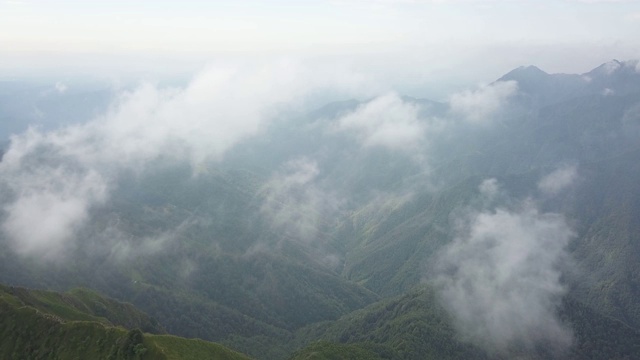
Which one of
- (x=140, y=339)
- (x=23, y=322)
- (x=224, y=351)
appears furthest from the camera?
(x=224, y=351)

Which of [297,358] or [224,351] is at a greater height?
[224,351]

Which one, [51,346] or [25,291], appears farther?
[25,291]

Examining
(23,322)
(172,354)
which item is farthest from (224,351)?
(23,322)

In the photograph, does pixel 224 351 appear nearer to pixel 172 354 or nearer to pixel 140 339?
pixel 172 354

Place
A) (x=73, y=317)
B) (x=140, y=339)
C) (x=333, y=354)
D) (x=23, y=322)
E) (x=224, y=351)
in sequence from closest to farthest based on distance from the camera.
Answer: (x=140, y=339), (x=23, y=322), (x=224, y=351), (x=73, y=317), (x=333, y=354)

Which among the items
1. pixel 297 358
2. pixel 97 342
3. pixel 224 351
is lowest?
pixel 297 358

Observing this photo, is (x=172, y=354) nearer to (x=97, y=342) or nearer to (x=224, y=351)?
(x=97, y=342)

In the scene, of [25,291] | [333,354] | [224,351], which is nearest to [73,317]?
[25,291]

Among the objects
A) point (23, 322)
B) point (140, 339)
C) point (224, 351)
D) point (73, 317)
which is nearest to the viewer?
point (140, 339)

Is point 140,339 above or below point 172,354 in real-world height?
above
